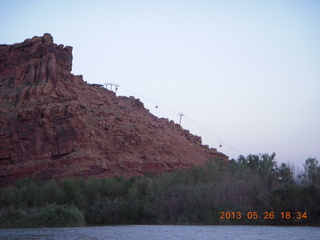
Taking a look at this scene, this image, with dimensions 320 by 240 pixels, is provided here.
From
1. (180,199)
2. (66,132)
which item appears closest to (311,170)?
(180,199)

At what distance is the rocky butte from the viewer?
43.1 metres

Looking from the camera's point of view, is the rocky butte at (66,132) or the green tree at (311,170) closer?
the green tree at (311,170)

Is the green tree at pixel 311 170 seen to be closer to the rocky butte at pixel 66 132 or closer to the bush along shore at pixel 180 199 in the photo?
the bush along shore at pixel 180 199

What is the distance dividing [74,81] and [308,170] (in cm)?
3049

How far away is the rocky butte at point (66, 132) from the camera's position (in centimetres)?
4309

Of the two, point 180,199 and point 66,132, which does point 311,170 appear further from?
point 66,132

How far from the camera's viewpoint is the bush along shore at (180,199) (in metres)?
24.8

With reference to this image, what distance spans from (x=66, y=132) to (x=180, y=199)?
1832 centimetres

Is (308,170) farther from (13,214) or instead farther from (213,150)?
(213,150)

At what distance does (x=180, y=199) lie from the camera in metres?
29.3

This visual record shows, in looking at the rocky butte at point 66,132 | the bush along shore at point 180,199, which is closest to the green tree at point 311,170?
the bush along shore at point 180,199

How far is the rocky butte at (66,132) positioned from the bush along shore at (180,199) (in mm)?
4096

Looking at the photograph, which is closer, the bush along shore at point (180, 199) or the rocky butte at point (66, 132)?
the bush along shore at point (180, 199)

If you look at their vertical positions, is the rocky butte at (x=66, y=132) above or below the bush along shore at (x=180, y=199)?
above
